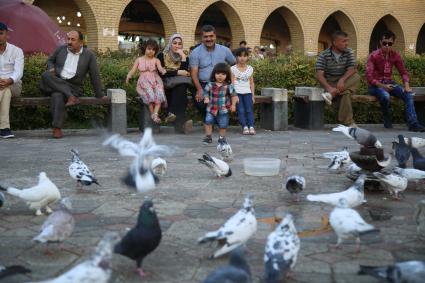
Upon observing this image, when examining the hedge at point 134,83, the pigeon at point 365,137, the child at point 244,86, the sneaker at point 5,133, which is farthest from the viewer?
the hedge at point 134,83

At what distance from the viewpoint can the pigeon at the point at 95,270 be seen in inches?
102

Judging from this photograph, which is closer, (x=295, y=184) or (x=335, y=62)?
(x=295, y=184)

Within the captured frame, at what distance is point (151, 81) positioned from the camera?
9.43m

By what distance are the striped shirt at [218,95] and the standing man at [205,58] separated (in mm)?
732

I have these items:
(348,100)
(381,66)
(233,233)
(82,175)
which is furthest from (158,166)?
(381,66)

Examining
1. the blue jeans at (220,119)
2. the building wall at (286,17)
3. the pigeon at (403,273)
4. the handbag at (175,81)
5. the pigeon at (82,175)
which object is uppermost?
the building wall at (286,17)

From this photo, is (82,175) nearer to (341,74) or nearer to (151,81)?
(151,81)

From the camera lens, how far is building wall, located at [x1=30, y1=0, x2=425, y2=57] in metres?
17.6

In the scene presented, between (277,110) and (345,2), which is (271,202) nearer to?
(277,110)

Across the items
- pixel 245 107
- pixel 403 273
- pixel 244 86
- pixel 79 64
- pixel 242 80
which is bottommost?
pixel 403 273

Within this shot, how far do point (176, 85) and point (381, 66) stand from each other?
3.80 metres

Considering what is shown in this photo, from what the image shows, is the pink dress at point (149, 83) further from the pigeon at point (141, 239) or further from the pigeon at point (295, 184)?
the pigeon at point (141, 239)

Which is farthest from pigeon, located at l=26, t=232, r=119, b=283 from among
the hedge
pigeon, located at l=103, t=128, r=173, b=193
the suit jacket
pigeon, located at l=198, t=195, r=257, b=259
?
the hedge

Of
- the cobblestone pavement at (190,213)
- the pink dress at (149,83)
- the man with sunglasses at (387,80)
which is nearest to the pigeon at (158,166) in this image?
the cobblestone pavement at (190,213)
